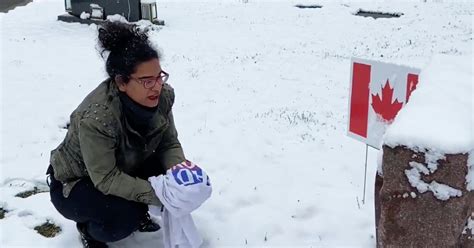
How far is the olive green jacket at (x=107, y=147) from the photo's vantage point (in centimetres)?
289

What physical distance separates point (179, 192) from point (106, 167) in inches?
16.1

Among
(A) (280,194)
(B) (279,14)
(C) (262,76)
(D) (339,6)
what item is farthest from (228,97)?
(D) (339,6)

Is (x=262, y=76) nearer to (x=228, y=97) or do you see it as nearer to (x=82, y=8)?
(x=228, y=97)

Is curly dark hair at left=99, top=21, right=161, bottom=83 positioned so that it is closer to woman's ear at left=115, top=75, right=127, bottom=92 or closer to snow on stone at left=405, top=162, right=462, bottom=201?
woman's ear at left=115, top=75, right=127, bottom=92

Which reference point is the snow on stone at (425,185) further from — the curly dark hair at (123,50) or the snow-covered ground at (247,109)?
the curly dark hair at (123,50)

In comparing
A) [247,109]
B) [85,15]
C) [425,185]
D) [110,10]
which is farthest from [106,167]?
[110,10]

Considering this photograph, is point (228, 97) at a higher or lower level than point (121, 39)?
lower

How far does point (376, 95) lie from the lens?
3.49m

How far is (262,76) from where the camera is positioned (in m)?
7.95

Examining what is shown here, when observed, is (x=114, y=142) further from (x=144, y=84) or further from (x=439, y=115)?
(x=439, y=115)

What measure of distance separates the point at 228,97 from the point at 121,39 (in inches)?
154

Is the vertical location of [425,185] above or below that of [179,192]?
above

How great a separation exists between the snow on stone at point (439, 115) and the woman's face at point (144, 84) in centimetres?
120

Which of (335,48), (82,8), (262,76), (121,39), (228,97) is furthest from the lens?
(82,8)
